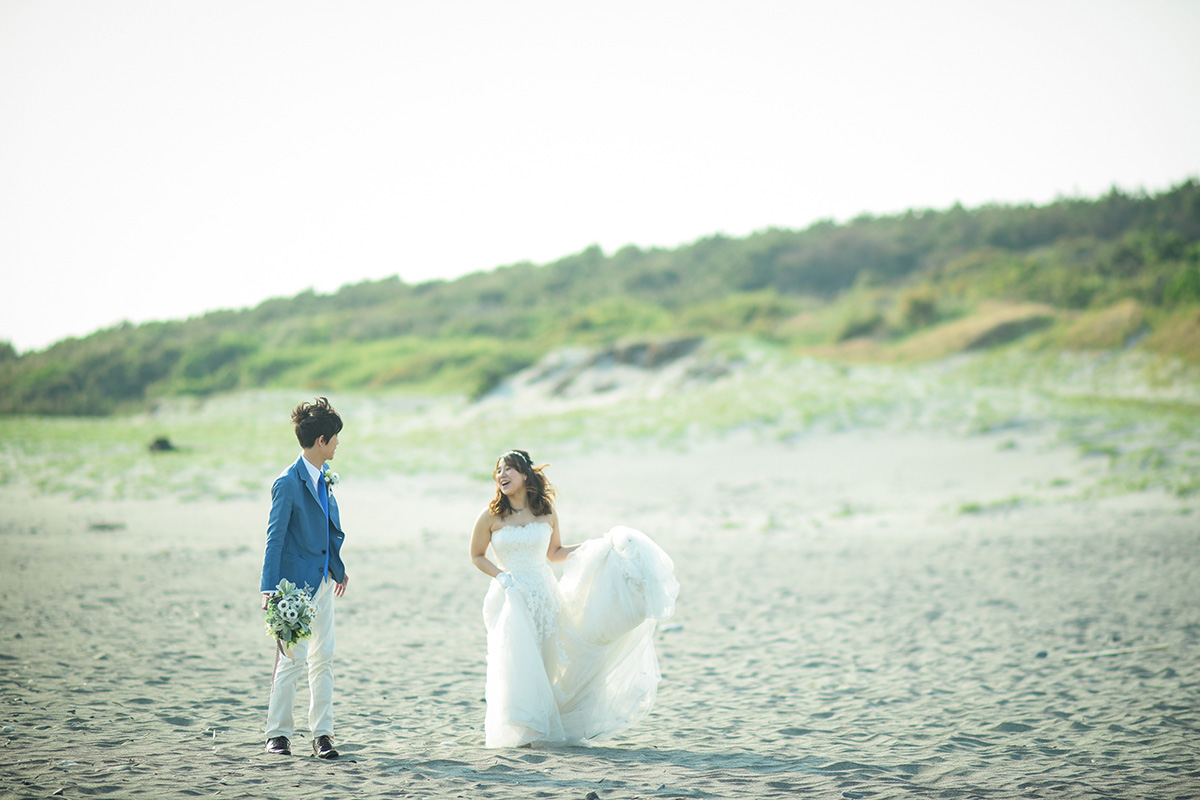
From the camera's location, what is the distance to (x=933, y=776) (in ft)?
14.9

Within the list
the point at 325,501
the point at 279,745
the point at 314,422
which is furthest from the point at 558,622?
the point at 314,422

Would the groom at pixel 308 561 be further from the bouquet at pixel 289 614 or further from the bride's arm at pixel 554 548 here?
the bride's arm at pixel 554 548

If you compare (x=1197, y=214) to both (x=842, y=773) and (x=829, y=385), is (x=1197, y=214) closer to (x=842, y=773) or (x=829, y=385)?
(x=829, y=385)

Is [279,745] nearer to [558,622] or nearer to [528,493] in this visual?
[558,622]

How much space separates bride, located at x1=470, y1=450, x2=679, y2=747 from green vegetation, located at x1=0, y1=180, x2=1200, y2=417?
25.8 metres

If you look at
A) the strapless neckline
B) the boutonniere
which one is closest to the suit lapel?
the boutonniere

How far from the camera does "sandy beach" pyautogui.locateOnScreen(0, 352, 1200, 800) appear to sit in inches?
180

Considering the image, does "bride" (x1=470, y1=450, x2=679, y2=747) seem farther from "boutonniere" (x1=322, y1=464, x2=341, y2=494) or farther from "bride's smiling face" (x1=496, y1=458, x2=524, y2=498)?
"boutonniere" (x1=322, y1=464, x2=341, y2=494)

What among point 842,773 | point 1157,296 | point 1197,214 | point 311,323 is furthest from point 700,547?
point 1197,214

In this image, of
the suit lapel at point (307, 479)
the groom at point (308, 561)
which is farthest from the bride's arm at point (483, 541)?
the suit lapel at point (307, 479)

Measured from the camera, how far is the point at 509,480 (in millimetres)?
4918

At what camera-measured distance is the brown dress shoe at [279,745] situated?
4.55m

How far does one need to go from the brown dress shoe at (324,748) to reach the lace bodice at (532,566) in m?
1.22

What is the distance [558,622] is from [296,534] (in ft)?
4.99
